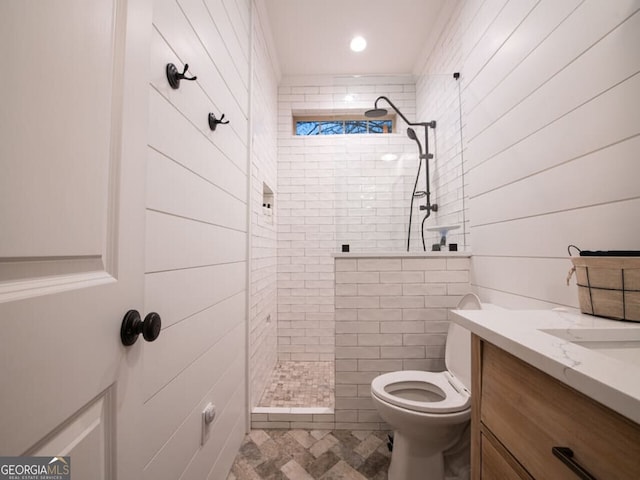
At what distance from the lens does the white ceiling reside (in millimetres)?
1970

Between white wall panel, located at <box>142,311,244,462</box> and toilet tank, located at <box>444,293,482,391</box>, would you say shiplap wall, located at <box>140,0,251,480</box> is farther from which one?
toilet tank, located at <box>444,293,482,391</box>

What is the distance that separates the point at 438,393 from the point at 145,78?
177 centimetres

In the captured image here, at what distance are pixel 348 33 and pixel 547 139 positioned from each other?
75.7 inches

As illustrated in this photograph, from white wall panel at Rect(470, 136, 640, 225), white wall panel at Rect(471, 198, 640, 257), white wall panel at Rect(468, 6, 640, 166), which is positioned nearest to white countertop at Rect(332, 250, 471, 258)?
white wall panel at Rect(471, 198, 640, 257)

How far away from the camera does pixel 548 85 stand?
3.40ft

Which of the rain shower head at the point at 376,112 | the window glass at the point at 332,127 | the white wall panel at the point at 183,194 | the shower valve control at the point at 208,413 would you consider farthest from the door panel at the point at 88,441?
the window glass at the point at 332,127

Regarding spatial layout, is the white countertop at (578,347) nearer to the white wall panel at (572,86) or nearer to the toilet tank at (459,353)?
the toilet tank at (459,353)

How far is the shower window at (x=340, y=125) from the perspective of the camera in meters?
2.41

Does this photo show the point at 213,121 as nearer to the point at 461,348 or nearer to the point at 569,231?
the point at 569,231

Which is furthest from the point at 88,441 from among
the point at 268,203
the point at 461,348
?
the point at 268,203

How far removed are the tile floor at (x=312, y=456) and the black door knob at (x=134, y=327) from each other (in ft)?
4.11

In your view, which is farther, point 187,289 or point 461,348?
point 461,348

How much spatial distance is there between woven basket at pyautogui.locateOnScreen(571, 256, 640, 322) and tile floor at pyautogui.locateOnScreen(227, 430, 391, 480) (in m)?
1.28

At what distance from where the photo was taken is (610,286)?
72 centimetres
